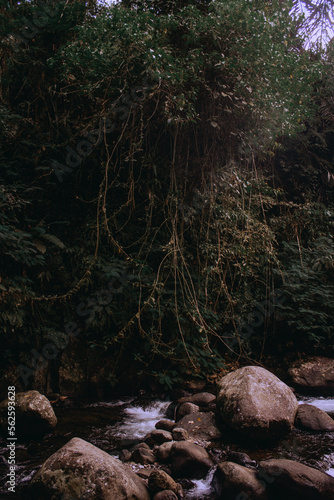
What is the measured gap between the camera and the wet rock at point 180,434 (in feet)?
9.53

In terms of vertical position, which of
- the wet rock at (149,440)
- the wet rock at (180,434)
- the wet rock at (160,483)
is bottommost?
the wet rock at (149,440)

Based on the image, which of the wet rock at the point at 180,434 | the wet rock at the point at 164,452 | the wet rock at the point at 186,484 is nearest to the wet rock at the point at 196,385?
the wet rock at the point at 180,434

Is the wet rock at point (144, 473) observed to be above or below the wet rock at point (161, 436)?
above

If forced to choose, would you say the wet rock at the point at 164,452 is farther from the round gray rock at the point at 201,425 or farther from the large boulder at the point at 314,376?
the large boulder at the point at 314,376

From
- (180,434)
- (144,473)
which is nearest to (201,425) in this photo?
(180,434)

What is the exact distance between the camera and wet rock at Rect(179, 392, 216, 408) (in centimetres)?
360

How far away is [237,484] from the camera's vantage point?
2164mm

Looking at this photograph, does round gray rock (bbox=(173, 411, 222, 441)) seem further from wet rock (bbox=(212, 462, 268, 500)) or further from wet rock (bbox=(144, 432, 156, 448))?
wet rock (bbox=(212, 462, 268, 500))

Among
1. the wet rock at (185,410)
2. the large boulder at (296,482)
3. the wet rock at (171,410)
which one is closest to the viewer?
the large boulder at (296,482)

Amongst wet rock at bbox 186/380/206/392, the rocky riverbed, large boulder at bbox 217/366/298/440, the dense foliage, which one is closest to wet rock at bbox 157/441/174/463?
the rocky riverbed

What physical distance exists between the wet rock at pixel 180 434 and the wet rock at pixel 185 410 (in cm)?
40

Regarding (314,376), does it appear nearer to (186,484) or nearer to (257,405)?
(257,405)

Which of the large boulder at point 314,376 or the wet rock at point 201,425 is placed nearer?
the wet rock at point 201,425

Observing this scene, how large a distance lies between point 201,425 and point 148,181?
2.96 meters
